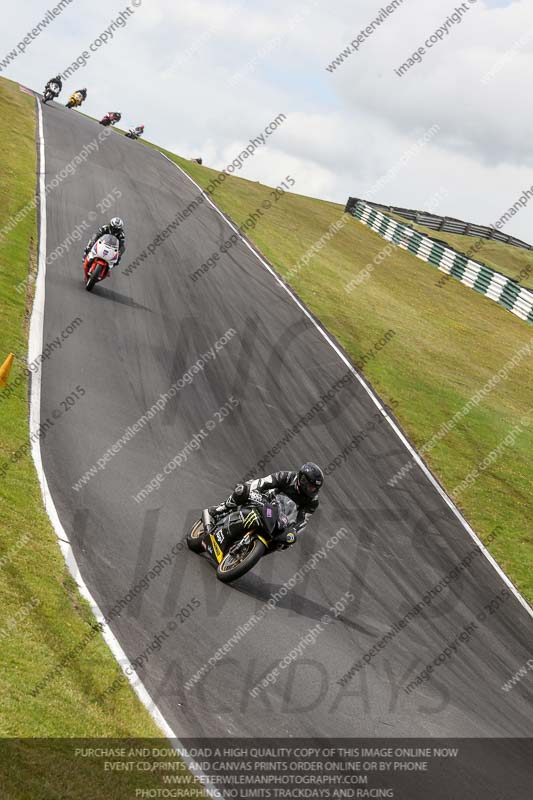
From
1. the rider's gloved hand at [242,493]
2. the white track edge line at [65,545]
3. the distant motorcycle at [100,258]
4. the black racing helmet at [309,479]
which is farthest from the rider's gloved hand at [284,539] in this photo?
the distant motorcycle at [100,258]

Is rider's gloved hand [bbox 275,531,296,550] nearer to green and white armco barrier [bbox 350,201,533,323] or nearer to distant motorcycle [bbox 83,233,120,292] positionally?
distant motorcycle [bbox 83,233,120,292]

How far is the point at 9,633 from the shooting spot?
27.9ft

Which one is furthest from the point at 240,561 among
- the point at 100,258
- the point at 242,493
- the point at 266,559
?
the point at 100,258

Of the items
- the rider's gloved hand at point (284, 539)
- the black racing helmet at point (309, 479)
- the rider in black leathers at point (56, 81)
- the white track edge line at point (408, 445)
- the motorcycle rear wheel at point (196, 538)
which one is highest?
the rider in black leathers at point (56, 81)

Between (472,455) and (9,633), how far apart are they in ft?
51.4

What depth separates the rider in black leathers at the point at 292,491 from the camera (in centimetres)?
1189

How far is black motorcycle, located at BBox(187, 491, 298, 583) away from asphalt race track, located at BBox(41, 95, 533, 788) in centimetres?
24

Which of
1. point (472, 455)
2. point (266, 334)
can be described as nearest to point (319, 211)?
point (266, 334)

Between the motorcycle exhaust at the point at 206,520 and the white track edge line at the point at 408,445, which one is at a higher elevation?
the white track edge line at the point at 408,445

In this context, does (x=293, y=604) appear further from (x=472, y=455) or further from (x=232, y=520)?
(x=472, y=455)

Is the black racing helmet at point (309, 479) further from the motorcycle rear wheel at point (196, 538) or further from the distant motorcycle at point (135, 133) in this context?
the distant motorcycle at point (135, 133)

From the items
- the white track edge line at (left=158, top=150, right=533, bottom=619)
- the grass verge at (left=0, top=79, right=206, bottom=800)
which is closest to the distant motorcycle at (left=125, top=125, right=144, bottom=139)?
the white track edge line at (left=158, top=150, right=533, bottom=619)

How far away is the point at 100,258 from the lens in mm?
22438

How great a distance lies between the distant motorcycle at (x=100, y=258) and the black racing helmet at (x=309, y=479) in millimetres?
11920
